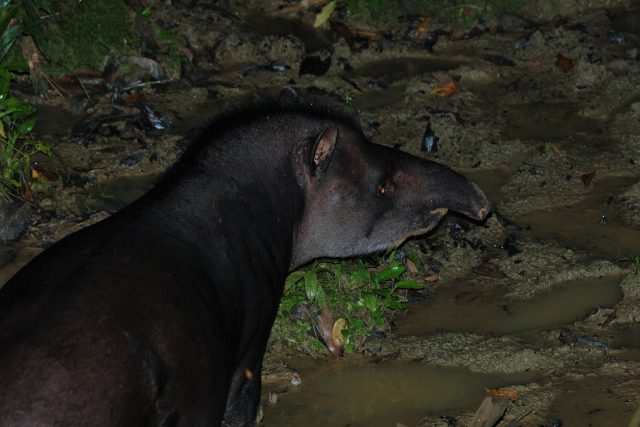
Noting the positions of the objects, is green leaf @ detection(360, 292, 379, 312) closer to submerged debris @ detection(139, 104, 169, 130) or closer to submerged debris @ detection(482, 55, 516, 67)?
submerged debris @ detection(139, 104, 169, 130)

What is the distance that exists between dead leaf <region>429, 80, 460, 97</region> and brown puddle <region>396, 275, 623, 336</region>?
8.29 feet

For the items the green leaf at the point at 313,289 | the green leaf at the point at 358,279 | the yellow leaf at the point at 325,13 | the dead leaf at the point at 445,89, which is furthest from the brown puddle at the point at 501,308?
the yellow leaf at the point at 325,13

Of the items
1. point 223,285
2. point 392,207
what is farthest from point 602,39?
point 223,285

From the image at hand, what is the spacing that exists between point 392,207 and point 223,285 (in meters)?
1.48

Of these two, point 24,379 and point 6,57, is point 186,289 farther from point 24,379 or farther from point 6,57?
point 6,57

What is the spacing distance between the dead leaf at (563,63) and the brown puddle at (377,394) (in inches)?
159

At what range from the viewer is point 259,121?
19.1 feet

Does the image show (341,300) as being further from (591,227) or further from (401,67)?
(401,67)

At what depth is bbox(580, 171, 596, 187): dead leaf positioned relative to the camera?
7.98 m

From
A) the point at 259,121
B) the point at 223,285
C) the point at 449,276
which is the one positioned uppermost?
the point at 259,121

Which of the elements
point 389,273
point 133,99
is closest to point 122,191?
point 133,99

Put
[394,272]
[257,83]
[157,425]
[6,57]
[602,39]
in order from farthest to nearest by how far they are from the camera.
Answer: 1. [602,39]
2. [257,83]
3. [6,57]
4. [394,272]
5. [157,425]

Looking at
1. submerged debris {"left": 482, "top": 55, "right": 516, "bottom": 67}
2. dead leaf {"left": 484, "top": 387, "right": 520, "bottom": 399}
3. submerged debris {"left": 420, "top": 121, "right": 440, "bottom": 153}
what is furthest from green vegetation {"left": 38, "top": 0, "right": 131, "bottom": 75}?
dead leaf {"left": 484, "top": 387, "right": 520, "bottom": 399}

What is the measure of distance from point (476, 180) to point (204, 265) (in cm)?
354
